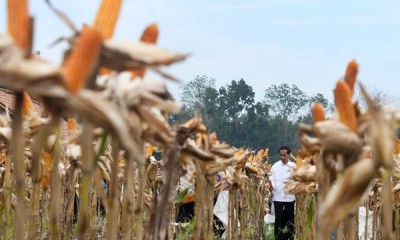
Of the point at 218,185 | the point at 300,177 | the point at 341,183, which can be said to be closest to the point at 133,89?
the point at 341,183

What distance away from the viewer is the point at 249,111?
73.2 metres

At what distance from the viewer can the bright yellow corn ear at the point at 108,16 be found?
167cm

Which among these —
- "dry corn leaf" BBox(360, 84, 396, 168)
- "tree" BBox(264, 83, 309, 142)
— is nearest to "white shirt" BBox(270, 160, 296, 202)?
"dry corn leaf" BBox(360, 84, 396, 168)

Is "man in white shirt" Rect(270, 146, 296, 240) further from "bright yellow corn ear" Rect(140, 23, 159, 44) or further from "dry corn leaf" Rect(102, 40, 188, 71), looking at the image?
"dry corn leaf" Rect(102, 40, 188, 71)

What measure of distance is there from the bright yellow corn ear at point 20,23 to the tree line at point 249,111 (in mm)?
50389

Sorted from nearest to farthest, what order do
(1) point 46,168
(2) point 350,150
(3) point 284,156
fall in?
1. (2) point 350,150
2. (1) point 46,168
3. (3) point 284,156

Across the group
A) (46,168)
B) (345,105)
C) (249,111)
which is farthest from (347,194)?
(249,111)

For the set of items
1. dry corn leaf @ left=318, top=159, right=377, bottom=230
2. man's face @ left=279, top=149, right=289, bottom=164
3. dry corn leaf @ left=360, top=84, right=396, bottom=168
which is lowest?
dry corn leaf @ left=318, top=159, right=377, bottom=230

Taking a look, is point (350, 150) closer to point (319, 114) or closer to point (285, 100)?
point (319, 114)

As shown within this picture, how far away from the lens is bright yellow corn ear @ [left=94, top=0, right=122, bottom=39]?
1673mm

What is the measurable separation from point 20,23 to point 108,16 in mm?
237

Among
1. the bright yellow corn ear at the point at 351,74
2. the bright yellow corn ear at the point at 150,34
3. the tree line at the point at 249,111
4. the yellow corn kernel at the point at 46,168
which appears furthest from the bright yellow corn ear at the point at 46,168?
the tree line at the point at 249,111

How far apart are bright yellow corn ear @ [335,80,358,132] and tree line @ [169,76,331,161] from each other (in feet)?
164

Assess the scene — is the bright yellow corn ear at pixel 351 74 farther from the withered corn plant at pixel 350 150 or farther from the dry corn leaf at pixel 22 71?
the dry corn leaf at pixel 22 71
